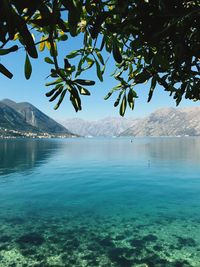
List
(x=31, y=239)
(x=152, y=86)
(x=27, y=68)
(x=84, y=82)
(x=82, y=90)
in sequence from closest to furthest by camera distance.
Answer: (x=27, y=68)
(x=84, y=82)
(x=82, y=90)
(x=152, y=86)
(x=31, y=239)

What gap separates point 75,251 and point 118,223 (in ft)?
26.4

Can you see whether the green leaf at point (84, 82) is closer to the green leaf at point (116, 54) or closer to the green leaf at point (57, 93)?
the green leaf at point (57, 93)

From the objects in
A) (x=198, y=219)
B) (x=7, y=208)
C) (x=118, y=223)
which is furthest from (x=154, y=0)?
(x=7, y=208)

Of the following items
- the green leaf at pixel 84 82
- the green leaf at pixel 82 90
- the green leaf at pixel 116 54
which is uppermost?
the green leaf at pixel 116 54

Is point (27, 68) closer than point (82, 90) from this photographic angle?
Yes

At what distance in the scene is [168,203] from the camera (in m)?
37.2

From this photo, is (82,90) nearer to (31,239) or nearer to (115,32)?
(115,32)

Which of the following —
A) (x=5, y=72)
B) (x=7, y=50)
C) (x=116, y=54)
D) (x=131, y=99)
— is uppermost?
(x=116, y=54)

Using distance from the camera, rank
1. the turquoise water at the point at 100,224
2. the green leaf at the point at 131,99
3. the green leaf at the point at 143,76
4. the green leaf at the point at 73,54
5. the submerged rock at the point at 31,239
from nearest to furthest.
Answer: the green leaf at the point at 73,54, the green leaf at the point at 143,76, the green leaf at the point at 131,99, the turquoise water at the point at 100,224, the submerged rock at the point at 31,239

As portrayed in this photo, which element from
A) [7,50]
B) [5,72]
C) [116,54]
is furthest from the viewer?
[116,54]

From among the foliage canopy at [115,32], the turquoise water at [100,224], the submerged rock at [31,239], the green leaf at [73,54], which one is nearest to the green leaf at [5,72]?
the foliage canopy at [115,32]

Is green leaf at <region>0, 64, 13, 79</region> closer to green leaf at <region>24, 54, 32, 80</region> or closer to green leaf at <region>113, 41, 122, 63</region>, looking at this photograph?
green leaf at <region>24, 54, 32, 80</region>

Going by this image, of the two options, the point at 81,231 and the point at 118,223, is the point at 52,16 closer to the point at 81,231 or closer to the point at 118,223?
the point at 81,231

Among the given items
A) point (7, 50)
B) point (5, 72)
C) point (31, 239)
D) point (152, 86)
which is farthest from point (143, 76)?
point (31, 239)
